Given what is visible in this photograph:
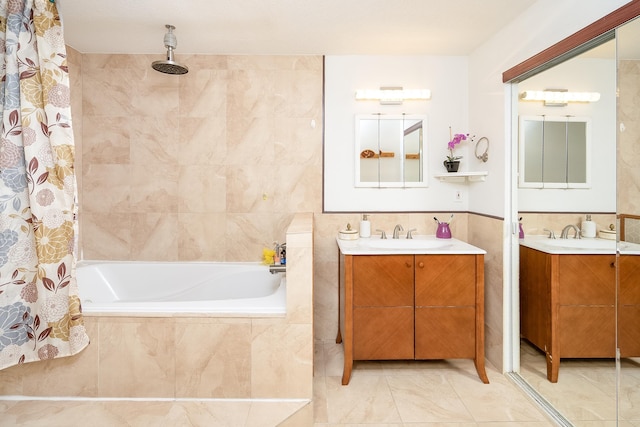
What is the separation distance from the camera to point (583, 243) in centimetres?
200

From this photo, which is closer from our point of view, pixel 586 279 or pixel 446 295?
pixel 586 279

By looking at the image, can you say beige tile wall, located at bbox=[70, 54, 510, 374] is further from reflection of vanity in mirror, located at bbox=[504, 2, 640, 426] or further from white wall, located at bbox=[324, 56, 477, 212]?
reflection of vanity in mirror, located at bbox=[504, 2, 640, 426]

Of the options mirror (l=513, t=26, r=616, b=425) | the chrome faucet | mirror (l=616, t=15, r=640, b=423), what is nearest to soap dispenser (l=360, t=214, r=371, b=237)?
mirror (l=513, t=26, r=616, b=425)

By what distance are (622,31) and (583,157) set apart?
2.34 feet

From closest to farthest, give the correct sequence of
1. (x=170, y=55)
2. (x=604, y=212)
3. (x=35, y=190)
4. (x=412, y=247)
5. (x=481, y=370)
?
(x=35, y=190) < (x=604, y=212) < (x=481, y=370) < (x=170, y=55) < (x=412, y=247)

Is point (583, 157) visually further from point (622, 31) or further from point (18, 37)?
point (18, 37)

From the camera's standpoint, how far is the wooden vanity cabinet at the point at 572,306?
191 cm

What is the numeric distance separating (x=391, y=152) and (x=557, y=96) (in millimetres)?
1165

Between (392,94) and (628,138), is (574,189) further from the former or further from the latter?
Answer: (392,94)

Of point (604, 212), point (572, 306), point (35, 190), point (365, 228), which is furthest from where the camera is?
point (365, 228)

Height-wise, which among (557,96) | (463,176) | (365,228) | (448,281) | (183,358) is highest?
(557,96)

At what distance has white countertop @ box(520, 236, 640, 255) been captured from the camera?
1.90m

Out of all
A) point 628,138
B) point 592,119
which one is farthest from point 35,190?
point 592,119

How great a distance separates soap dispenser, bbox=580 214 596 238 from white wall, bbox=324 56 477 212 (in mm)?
955
